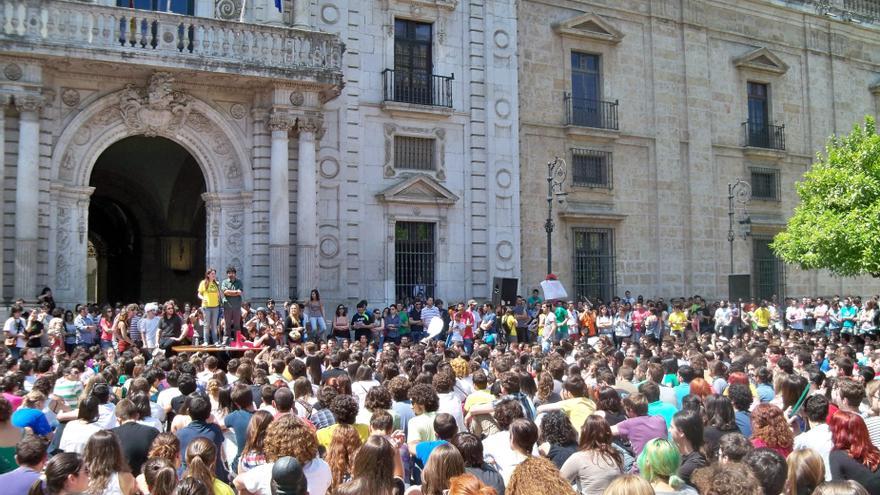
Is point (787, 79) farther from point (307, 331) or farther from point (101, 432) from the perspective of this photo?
point (101, 432)

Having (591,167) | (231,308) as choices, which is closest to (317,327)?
(231,308)

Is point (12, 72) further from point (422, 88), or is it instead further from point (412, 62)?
point (422, 88)

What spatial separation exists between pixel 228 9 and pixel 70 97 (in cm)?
443

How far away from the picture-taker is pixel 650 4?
28.6 meters

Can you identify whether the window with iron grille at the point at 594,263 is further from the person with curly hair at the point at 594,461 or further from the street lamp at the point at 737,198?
the person with curly hair at the point at 594,461

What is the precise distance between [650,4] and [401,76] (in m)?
9.89

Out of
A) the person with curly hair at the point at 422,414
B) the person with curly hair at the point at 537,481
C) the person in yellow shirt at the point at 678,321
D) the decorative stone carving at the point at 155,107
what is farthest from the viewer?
the person in yellow shirt at the point at 678,321

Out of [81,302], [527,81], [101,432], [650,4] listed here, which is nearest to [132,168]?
[81,302]

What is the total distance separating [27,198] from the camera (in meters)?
18.1

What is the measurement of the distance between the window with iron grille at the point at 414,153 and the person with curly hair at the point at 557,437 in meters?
17.5

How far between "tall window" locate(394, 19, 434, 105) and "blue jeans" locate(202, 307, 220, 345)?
9.07 metres

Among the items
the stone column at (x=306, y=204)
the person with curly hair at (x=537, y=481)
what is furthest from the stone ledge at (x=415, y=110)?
the person with curly hair at (x=537, y=481)

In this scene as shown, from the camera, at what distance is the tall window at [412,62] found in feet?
78.6

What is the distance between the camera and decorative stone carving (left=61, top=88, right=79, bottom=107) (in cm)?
1925
